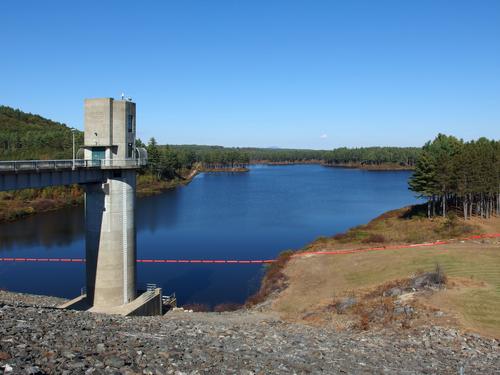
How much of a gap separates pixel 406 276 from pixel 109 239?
23.1 meters

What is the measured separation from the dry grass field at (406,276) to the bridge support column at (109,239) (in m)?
11.9

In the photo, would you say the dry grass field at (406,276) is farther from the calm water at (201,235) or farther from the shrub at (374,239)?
the calm water at (201,235)

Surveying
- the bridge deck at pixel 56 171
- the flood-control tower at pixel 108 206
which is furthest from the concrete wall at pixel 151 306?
the bridge deck at pixel 56 171

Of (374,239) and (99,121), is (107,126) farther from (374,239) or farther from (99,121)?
(374,239)

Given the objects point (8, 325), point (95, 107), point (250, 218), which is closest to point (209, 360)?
point (8, 325)

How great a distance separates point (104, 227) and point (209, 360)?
58.9 ft

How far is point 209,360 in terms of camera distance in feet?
51.3

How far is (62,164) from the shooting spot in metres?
28.2

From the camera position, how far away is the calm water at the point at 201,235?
43562mm

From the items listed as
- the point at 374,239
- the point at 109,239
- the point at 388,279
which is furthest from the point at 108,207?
the point at 374,239

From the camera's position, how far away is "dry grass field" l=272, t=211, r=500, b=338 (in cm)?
2664

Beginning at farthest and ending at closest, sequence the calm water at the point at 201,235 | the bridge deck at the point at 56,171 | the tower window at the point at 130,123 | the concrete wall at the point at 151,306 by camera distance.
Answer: the calm water at the point at 201,235
the tower window at the point at 130,123
the concrete wall at the point at 151,306
the bridge deck at the point at 56,171

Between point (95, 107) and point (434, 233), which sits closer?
point (95, 107)

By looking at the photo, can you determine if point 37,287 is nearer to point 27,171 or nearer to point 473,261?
point 27,171
